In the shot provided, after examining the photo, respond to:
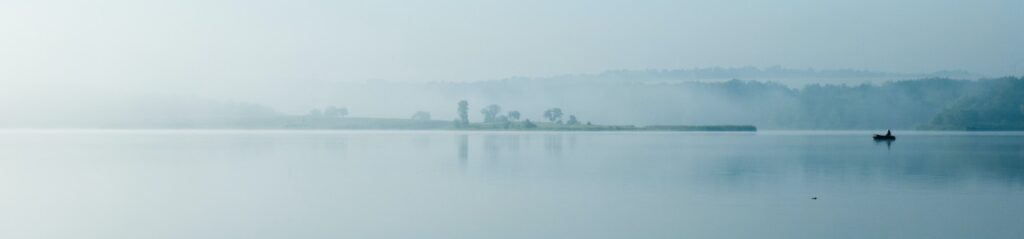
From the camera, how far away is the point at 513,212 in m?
12.0

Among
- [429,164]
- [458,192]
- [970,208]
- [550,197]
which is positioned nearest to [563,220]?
[550,197]

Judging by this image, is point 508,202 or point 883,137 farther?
point 883,137

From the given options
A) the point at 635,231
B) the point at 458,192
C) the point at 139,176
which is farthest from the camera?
the point at 139,176

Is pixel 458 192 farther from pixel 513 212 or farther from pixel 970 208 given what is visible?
pixel 970 208

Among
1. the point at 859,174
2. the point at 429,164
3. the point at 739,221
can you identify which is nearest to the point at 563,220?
the point at 739,221

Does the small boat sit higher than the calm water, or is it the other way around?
the small boat

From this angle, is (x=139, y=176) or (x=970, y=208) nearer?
(x=970, y=208)

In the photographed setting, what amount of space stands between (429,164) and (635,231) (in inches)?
525

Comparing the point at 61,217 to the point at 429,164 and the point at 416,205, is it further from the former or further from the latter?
the point at 429,164

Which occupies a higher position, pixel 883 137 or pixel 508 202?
pixel 883 137

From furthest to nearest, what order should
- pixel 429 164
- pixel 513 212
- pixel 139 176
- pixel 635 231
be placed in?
1. pixel 429 164
2. pixel 139 176
3. pixel 513 212
4. pixel 635 231

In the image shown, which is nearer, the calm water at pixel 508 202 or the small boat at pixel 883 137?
the calm water at pixel 508 202

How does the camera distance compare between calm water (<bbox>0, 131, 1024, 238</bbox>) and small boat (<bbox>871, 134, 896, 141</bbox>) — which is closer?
calm water (<bbox>0, 131, 1024, 238</bbox>)

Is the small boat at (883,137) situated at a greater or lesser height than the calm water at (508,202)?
greater
